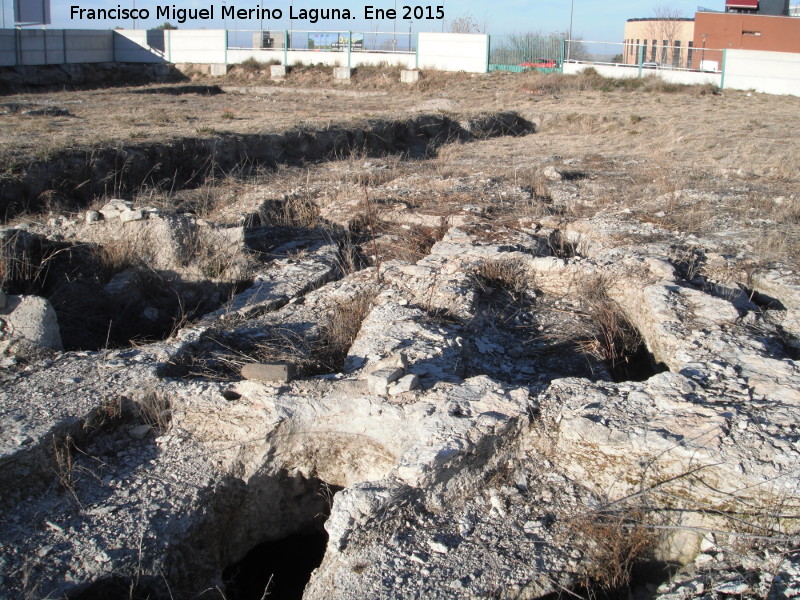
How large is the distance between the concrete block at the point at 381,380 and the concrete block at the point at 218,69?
26.4 meters

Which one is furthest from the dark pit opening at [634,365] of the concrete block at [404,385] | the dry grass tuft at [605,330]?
the concrete block at [404,385]

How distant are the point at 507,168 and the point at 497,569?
8.07 m

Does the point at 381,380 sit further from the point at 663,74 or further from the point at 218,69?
the point at 218,69

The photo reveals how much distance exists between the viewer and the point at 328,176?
9.38 metres

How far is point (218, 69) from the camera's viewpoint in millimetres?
27438

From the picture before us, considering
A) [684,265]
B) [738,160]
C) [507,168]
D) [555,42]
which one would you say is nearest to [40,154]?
[507,168]

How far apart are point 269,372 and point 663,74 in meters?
24.1

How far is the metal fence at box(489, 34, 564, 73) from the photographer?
26.6 m

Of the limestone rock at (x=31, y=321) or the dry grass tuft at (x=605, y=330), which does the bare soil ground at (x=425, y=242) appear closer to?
the dry grass tuft at (x=605, y=330)

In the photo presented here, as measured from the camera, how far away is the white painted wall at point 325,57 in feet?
87.0

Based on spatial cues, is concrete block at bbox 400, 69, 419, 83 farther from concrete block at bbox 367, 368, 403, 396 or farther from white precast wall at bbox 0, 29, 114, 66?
concrete block at bbox 367, 368, 403, 396

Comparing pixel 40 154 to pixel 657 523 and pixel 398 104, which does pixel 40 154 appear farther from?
pixel 398 104

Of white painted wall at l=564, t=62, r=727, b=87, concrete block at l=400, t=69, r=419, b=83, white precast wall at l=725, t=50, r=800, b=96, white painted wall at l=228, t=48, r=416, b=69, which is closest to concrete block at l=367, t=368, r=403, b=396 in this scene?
concrete block at l=400, t=69, r=419, b=83

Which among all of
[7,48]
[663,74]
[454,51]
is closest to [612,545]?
[663,74]
